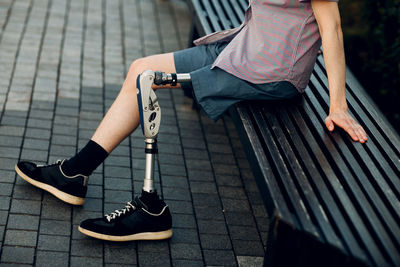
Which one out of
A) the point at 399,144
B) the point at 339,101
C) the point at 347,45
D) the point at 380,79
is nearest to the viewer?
the point at 339,101

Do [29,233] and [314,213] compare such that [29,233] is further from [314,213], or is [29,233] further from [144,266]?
[314,213]

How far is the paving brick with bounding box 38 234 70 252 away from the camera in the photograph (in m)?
2.94

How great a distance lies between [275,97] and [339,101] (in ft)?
1.36

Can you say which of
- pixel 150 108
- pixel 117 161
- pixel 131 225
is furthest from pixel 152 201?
pixel 117 161

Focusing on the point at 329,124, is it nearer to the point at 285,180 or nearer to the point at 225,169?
the point at 285,180

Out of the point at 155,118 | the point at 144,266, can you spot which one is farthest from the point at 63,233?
the point at 155,118

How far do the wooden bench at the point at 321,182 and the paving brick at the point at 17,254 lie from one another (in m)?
1.18

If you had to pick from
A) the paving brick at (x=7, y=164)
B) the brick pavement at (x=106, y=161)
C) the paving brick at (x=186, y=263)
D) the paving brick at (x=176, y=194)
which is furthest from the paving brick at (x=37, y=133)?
the paving brick at (x=186, y=263)

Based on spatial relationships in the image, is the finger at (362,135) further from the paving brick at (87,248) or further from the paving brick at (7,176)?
the paving brick at (7,176)

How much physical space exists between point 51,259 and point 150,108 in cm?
89

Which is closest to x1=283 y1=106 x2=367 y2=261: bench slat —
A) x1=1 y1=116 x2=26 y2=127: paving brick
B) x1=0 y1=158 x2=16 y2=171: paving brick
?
x1=0 y1=158 x2=16 y2=171: paving brick

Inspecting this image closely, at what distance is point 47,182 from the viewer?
3256mm

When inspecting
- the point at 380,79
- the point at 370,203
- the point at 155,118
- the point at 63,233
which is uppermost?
the point at 370,203

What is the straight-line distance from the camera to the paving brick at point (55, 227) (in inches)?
120
